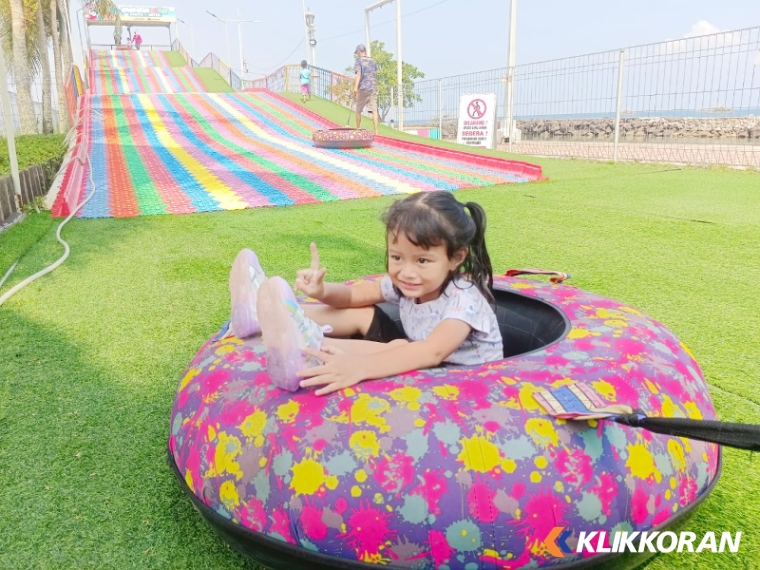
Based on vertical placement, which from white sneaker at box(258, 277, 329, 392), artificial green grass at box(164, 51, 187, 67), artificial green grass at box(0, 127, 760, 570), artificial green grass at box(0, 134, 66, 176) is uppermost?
artificial green grass at box(164, 51, 187, 67)

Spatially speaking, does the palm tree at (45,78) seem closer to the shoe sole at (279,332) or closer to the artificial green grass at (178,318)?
the artificial green grass at (178,318)

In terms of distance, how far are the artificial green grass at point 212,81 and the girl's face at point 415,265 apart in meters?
22.2

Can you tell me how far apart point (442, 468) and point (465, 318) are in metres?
0.55

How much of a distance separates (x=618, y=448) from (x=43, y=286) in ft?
12.1

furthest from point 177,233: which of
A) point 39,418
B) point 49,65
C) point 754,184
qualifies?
point 49,65

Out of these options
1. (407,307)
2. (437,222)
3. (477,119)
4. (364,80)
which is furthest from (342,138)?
(437,222)

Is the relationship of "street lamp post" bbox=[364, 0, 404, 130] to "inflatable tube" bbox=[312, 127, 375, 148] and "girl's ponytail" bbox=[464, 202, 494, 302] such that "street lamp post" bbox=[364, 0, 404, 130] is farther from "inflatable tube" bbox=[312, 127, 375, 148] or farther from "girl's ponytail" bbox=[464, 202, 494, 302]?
"girl's ponytail" bbox=[464, 202, 494, 302]

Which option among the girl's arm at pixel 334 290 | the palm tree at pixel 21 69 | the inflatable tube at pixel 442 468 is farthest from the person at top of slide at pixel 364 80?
the inflatable tube at pixel 442 468

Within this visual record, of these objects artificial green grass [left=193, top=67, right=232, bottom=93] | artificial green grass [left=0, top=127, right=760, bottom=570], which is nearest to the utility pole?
artificial green grass [left=193, top=67, right=232, bottom=93]

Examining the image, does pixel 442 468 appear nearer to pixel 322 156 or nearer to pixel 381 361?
pixel 381 361

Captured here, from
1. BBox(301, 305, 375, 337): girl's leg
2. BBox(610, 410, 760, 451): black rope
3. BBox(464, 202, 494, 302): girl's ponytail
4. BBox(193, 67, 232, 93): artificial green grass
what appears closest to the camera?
BBox(610, 410, 760, 451): black rope

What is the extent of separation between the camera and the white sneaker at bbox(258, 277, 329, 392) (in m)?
1.53

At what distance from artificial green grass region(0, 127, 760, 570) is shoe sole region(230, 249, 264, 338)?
535mm

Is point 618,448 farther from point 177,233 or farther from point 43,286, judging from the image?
point 177,233
